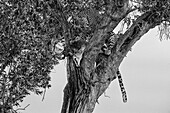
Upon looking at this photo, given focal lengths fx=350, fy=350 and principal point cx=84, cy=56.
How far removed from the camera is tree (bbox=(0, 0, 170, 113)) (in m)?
10.6

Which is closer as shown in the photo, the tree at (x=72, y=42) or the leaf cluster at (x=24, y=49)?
the tree at (x=72, y=42)

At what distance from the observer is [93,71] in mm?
10805

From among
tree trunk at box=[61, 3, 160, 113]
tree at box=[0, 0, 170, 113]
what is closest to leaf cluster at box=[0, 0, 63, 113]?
tree at box=[0, 0, 170, 113]

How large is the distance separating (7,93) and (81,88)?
379 centimetres

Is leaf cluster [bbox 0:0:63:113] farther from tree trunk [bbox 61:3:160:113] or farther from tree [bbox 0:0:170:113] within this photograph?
tree trunk [bbox 61:3:160:113]

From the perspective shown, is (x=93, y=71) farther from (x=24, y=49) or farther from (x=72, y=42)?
(x=24, y=49)

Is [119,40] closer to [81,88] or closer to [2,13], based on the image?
[81,88]

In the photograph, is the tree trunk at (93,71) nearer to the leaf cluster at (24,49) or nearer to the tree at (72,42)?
the tree at (72,42)

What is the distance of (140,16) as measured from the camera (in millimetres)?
11273

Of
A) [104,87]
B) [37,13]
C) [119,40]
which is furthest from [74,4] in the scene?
[104,87]

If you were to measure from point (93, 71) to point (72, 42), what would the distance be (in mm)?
1103

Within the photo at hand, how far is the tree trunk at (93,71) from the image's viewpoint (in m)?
10.6

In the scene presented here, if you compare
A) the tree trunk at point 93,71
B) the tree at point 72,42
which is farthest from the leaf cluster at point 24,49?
the tree trunk at point 93,71

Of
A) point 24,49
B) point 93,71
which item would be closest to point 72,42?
point 93,71
